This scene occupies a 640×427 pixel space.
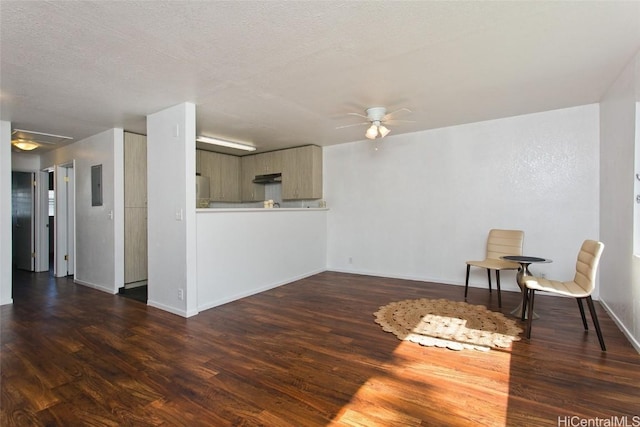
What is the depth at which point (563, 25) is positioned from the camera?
210 centimetres

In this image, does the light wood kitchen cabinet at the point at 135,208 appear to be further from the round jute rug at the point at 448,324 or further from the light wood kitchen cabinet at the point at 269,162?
the round jute rug at the point at 448,324

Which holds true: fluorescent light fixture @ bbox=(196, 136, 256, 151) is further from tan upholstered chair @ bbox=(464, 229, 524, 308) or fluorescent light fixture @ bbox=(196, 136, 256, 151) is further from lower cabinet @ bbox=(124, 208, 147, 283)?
tan upholstered chair @ bbox=(464, 229, 524, 308)

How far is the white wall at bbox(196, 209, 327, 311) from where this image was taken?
373cm

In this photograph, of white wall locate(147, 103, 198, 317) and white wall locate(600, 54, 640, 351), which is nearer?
white wall locate(600, 54, 640, 351)

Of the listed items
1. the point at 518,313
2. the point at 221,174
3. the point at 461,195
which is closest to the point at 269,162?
the point at 221,174

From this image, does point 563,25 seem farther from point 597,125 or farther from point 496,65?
point 597,125

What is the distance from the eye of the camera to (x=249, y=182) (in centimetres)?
683

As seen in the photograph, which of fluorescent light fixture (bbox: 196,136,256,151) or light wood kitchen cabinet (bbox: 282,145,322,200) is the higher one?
fluorescent light fixture (bbox: 196,136,256,151)

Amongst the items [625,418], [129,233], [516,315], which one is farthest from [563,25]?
[129,233]

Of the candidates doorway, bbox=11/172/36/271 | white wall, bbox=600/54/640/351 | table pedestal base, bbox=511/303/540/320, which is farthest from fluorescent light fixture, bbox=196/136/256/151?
white wall, bbox=600/54/640/351

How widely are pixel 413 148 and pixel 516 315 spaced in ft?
9.38

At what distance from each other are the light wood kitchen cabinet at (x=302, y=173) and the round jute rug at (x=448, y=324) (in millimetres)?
2864

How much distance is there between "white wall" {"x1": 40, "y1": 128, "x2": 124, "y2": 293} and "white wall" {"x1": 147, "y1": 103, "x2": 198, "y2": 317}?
107 centimetres

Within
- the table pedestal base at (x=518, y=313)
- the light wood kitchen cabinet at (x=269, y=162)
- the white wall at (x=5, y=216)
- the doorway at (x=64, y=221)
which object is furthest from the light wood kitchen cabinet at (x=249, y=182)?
the table pedestal base at (x=518, y=313)
